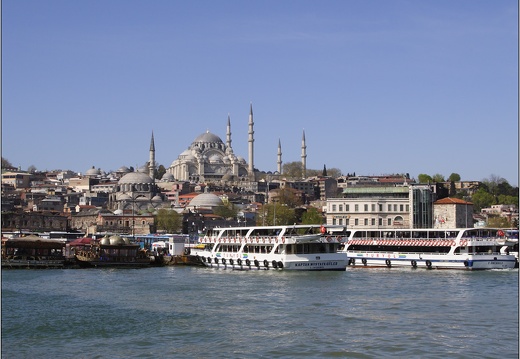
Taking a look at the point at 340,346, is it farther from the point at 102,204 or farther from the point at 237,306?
the point at 102,204

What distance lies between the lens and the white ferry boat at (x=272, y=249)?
35438mm

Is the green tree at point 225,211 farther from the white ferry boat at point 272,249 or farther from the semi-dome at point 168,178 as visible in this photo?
the white ferry boat at point 272,249

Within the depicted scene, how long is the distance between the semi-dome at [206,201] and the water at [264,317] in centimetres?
6760

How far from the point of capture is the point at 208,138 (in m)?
141

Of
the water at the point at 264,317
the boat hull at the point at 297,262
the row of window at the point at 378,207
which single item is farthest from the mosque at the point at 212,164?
the water at the point at 264,317

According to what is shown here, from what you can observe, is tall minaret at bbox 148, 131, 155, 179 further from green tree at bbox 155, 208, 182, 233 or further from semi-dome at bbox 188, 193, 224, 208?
green tree at bbox 155, 208, 182, 233

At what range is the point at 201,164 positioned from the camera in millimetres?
136125

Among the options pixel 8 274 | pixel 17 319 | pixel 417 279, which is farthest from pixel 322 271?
pixel 17 319

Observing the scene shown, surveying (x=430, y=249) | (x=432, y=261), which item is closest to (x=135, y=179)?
(x=430, y=249)

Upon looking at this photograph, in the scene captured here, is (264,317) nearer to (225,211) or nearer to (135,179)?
(225,211)

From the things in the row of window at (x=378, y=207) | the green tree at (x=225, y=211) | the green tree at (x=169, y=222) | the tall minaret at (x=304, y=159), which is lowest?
the green tree at (x=169, y=222)

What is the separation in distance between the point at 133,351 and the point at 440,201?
50359 mm

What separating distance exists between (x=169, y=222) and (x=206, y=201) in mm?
18736

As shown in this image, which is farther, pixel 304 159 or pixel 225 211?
pixel 304 159
